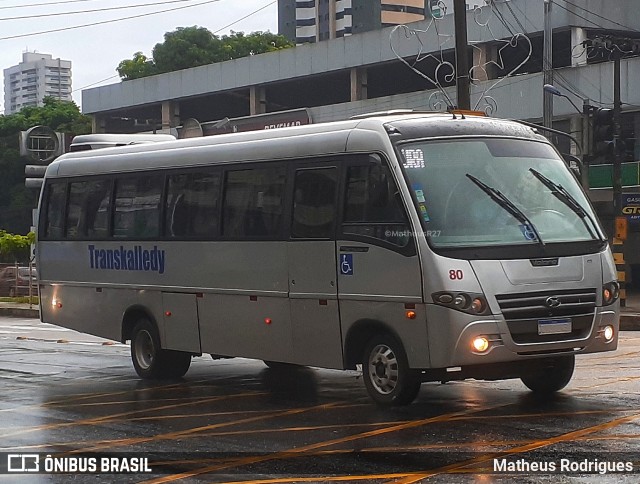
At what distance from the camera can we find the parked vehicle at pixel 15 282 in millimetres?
42719

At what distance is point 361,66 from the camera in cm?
5875

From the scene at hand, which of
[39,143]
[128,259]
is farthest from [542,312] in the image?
[39,143]

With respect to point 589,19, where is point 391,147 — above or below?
below

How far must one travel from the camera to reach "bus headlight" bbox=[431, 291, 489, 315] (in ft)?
36.2

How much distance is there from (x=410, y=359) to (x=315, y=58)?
50.8 meters

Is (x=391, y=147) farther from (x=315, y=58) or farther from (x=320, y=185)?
(x=315, y=58)

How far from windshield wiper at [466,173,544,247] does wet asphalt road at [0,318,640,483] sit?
1.72 m

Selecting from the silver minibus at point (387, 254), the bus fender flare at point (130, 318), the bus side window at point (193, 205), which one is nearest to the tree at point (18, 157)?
the bus fender flare at point (130, 318)

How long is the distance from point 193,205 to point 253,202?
4.14 feet

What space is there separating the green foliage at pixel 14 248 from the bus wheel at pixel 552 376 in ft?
118

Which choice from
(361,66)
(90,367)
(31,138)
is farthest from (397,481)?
(361,66)

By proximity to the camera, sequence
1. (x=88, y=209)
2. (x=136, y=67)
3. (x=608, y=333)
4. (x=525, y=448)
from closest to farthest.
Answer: (x=525, y=448)
(x=608, y=333)
(x=88, y=209)
(x=136, y=67)

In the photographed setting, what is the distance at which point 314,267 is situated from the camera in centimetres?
1262

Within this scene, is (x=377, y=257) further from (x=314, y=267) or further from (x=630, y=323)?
(x=630, y=323)
